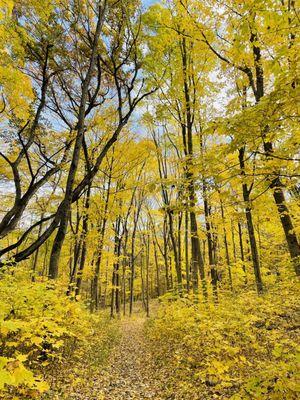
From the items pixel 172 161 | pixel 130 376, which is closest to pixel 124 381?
pixel 130 376

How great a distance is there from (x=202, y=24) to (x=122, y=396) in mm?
9769

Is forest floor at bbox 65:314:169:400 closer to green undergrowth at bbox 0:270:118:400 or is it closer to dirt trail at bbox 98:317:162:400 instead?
dirt trail at bbox 98:317:162:400

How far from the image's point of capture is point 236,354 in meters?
5.55

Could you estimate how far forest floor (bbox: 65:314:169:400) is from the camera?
16.9 feet

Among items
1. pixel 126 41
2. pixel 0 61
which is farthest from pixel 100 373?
pixel 126 41

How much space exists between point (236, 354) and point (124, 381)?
107 inches

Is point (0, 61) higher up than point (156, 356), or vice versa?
point (0, 61)

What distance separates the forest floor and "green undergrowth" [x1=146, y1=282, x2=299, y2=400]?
12.6 inches

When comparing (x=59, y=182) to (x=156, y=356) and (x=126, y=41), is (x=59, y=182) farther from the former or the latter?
(x=156, y=356)

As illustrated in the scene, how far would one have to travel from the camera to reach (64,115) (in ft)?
31.1

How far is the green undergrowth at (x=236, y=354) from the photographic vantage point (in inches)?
121

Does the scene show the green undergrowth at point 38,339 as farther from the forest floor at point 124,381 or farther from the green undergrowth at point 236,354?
the green undergrowth at point 236,354

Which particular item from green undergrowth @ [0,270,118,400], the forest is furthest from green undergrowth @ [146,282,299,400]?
green undergrowth @ [0,270,118,400]

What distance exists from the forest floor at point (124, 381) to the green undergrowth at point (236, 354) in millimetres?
320
